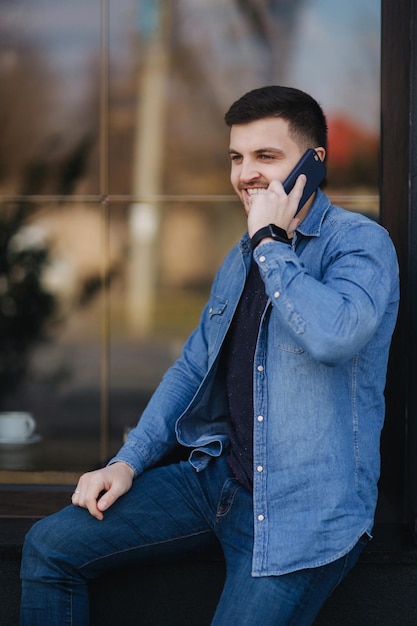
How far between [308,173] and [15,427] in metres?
2.12

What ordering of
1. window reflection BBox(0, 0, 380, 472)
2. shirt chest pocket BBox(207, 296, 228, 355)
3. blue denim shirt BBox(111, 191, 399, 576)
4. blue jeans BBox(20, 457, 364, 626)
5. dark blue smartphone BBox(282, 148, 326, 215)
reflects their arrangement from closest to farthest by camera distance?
blue denim shirt BBox(111, 191, 399, 576), blue jeans BBox(20, 457, 364, 626), dark blue smartphone BBox(282, 148, 326, 215), shirt chest pocket BBox(207, 296, 228, 355), window reflection BBox(0, 0, 380, 472)

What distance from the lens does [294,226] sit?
2.20 meters

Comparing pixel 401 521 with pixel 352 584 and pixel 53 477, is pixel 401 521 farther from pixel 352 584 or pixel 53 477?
pixel 53 477

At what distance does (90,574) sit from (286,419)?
698 mm

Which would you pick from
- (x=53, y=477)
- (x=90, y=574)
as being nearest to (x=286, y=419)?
(x=90, y=574)

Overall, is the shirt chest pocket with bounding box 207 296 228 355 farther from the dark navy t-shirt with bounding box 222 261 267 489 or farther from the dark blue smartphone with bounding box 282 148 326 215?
the dark blue smartphone with bounding box 282 148 326 215

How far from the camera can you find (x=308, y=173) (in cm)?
223

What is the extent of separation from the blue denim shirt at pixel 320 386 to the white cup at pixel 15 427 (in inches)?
76.2

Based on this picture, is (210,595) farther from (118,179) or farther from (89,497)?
(118,179)

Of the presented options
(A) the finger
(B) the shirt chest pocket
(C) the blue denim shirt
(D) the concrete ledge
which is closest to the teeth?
(C) the blue denim shirt

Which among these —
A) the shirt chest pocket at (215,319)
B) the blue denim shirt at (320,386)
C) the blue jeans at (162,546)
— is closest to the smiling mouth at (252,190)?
the blue denim shirt at (320,386)

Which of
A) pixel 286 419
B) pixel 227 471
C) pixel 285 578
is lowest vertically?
pixel 285 578

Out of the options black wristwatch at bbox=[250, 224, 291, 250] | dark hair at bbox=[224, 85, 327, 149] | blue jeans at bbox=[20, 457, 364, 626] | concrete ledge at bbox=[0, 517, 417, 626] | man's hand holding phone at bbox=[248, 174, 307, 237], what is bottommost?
concrete ledge at bbox=[0, 517, 417, 626]

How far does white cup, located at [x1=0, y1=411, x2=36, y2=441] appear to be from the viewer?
3793 millimetres
